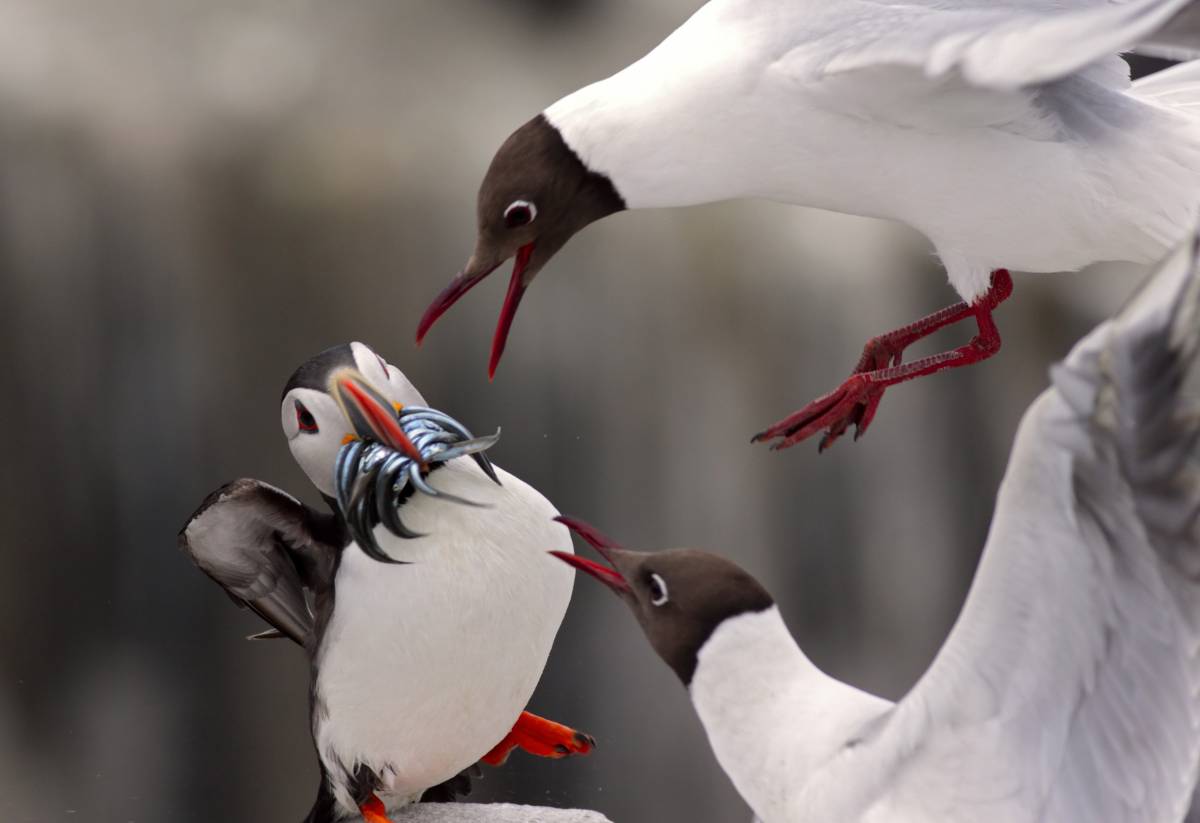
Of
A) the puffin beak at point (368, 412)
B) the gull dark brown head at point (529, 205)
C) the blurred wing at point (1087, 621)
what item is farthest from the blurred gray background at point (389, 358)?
the blurred wing at point (1087, 621)

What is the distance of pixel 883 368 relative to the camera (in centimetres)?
111

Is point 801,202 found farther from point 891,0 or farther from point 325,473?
point 325,473

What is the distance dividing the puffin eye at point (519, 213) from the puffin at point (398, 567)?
18 centimetres

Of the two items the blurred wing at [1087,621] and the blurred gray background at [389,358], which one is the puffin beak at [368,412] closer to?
the blurred wing at [1087,621]

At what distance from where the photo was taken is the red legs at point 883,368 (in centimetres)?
106

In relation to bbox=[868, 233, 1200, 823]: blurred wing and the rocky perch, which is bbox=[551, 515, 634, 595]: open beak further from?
the rocky perch

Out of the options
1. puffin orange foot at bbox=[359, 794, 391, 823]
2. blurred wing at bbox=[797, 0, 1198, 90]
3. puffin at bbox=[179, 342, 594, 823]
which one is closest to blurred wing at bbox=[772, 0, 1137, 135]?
blurred wing at bbox=[797, 0, 1198, 90]

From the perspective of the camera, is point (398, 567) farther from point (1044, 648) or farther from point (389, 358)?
point (389, 358)

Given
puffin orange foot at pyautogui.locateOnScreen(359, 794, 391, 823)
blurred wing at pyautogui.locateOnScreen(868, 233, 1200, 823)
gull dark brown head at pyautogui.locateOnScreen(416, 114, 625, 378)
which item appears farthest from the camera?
puffin orange foot at pyautogui.locateOnScreen(359, 794, 391, 823)

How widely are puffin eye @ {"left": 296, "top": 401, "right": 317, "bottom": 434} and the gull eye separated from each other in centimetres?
39

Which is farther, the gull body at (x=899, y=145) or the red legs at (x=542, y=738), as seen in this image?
the red legs at (x=542, y=738)

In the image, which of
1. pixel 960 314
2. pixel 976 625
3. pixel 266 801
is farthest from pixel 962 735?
pixel 266 801

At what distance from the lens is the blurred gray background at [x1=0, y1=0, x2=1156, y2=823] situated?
1922 mm

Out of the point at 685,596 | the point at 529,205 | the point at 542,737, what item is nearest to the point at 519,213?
the point at 529,205
